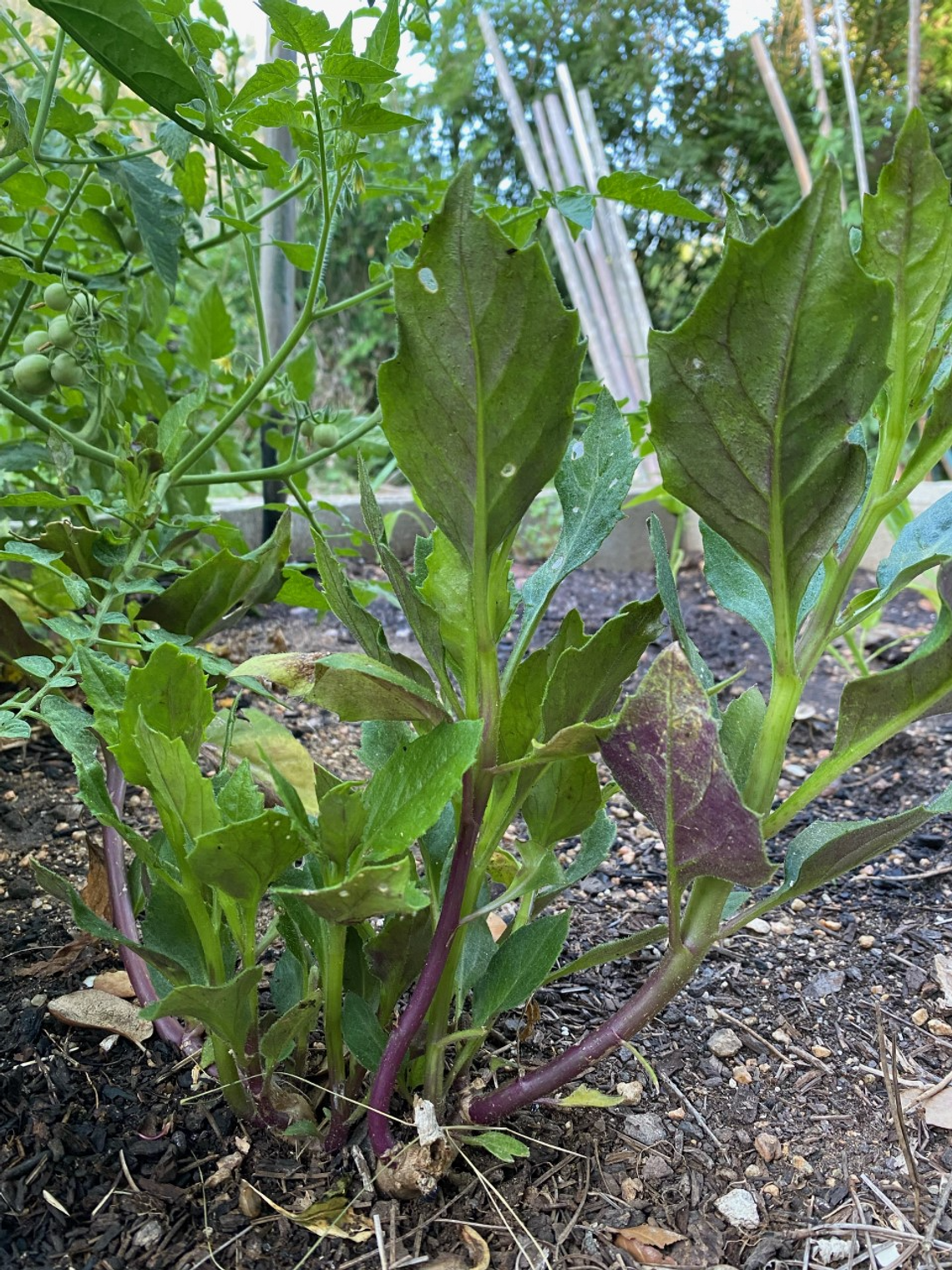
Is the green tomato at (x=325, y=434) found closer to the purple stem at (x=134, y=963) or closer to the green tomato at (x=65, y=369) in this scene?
the green tomato at (x=65, y=369)

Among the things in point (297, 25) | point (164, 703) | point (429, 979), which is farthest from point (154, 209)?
point (429, 979)

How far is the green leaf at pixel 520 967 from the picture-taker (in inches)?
27.7

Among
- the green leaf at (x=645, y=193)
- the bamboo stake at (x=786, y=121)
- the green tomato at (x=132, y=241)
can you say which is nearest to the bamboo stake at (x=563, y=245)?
the bamboo stake at (x=786, y=121)

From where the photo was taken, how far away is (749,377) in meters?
0.52

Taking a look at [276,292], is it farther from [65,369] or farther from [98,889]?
[98,889]

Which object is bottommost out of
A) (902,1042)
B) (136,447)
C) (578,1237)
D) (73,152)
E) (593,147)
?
(902,1042)

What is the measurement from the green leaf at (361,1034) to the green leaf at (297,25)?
2.35ft

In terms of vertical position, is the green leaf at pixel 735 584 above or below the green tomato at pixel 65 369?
below

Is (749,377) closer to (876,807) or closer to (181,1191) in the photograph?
(181,1191)

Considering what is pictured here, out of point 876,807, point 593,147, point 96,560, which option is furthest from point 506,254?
point 593,147

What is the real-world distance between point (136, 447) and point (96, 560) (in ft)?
0.47

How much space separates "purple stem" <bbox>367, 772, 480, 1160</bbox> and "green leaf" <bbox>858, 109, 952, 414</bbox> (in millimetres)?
400

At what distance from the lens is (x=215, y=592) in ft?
3.17

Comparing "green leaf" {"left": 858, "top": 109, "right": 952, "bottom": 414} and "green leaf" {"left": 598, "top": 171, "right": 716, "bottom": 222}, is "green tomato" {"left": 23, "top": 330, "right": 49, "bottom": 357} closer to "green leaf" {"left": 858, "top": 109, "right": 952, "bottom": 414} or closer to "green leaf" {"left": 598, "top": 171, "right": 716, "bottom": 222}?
"green leaf" {"left": 598, "top": 171, "right": 716, "bottom": 222}
